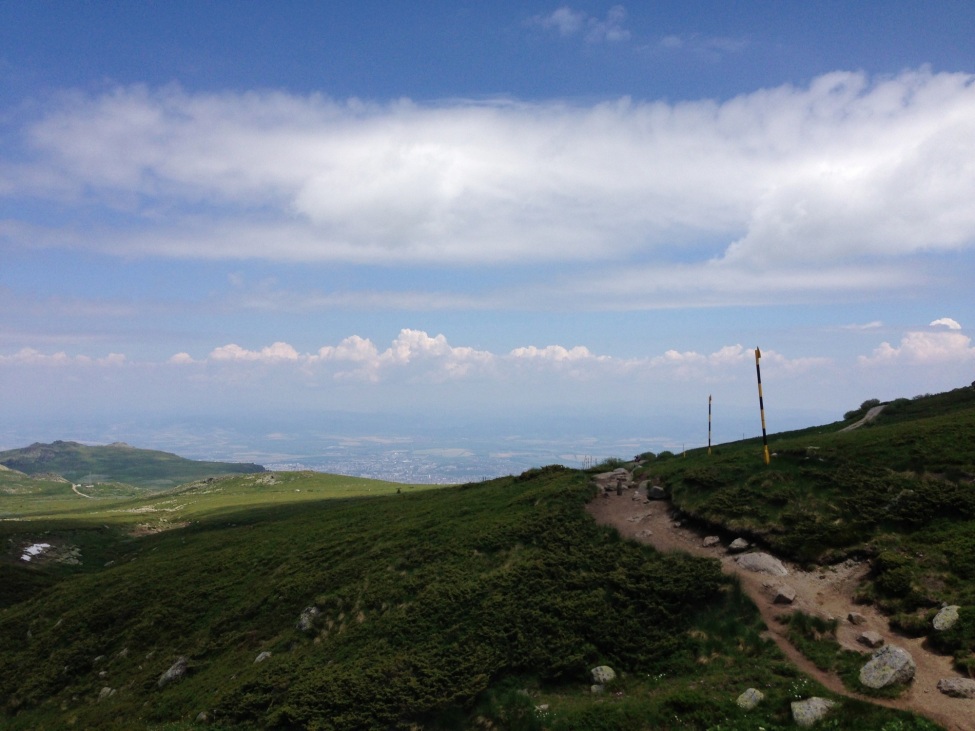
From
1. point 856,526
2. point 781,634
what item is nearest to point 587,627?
point 781,634

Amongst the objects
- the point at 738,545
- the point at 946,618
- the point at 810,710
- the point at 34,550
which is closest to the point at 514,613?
the point at 738,545

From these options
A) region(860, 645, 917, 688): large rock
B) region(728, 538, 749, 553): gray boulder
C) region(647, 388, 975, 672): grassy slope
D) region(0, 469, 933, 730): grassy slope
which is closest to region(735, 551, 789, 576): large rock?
region(728, 538, 749, 553): gray boulder

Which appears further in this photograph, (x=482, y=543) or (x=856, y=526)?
(x=482, y=543)

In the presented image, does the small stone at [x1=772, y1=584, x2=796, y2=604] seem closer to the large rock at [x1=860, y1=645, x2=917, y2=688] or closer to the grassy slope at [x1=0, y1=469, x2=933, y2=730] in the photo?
the grassy slope at [x1=0, y1=469, x2=933, y2=730]

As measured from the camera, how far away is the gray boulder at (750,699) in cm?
1723

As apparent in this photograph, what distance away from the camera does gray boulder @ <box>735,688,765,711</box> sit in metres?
17.2

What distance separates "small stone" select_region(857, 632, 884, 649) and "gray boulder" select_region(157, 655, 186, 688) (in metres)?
32.4

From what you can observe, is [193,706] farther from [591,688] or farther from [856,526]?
[856,526]

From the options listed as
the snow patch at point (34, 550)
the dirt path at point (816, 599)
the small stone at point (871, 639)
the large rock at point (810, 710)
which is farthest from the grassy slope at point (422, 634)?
the snow patch at point (34, 550)

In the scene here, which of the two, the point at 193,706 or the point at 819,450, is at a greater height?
the point at 819,450

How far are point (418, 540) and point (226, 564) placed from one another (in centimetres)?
1793

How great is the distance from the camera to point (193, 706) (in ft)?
84.8

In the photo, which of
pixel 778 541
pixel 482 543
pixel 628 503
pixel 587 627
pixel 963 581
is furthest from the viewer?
pixel 628 503

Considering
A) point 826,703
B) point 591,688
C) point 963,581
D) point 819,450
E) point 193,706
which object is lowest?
point 193,706
